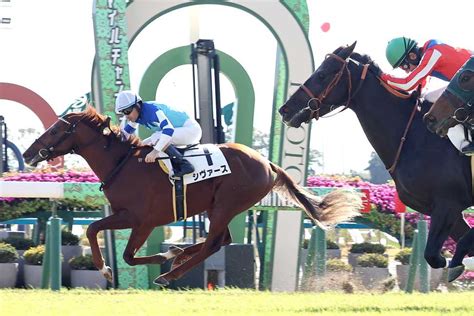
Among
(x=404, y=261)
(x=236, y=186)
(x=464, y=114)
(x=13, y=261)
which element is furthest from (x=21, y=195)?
(x=464, y=114)

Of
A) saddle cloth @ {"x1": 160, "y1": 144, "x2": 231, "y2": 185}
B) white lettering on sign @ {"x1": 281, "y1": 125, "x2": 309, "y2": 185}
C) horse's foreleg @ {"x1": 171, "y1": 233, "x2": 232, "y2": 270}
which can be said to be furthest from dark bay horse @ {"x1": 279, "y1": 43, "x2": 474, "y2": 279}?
white lettering on sign @ {"x1": 281, "y1": 125, "x2": 309, "y2": 185}

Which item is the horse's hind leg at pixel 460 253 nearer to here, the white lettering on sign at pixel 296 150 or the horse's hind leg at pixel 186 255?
the horse's hind leg at pixel 186 255

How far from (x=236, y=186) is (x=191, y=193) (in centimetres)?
41

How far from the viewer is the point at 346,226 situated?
547 inches

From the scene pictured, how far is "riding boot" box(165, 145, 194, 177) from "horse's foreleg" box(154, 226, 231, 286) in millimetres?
513

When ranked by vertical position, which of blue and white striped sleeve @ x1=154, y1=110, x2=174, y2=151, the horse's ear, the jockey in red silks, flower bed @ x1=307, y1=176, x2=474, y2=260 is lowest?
flower bed @ x1=307, y1=176, x2=474, y2=260

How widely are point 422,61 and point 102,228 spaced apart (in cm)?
275

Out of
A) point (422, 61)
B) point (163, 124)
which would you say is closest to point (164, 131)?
point (163, 124)

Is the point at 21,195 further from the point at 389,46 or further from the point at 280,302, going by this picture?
the point at 389,46

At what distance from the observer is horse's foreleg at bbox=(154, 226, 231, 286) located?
7.17 m

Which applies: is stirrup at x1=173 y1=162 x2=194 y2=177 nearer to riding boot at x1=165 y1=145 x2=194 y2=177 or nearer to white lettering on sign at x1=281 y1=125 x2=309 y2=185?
riding boot at x1=165 y1=145 x2=194 y2=177

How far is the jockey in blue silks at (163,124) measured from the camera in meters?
7.36

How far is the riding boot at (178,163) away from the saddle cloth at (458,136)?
7.25 ft

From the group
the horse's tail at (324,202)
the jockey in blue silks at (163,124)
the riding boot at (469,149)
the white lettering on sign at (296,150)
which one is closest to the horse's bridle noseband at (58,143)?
the jockey in blue silks at (163,124)
